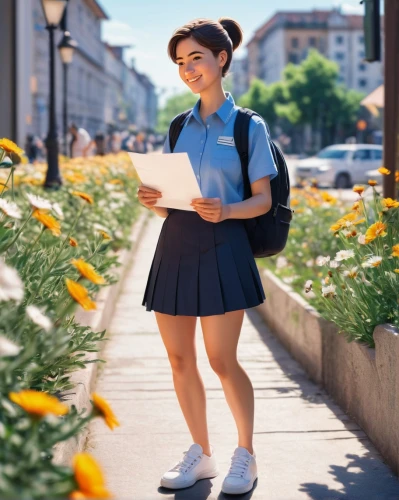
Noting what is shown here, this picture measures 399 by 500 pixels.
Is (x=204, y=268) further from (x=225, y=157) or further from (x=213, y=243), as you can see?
(x=225, y=157)

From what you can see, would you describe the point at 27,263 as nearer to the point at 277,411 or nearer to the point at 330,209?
the point at 277,411

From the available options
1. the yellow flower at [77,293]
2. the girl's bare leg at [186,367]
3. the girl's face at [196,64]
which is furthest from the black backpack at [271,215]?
the yellow flower at [77,293]

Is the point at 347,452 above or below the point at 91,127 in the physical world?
below

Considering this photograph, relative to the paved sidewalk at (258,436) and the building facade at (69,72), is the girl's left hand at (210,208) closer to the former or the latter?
the paved sidewalk at (258,436)

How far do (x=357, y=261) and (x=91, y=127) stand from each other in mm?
75762

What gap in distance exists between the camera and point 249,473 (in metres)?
3.66

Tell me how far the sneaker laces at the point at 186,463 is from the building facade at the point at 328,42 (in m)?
108

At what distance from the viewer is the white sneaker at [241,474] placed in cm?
358

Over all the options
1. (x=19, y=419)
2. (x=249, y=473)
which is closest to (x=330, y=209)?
(x=249, y=473)

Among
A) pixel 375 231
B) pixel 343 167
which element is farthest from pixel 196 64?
pixel 343 167

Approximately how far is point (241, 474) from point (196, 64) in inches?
63.3

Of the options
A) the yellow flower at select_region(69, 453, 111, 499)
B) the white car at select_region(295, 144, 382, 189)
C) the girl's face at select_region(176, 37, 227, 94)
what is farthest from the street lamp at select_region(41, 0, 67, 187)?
the white car at select_region(295, 144, 382, 189)

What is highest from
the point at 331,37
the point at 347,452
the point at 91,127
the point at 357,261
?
the point at 331,37

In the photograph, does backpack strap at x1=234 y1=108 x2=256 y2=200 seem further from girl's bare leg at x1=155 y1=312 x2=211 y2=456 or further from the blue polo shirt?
girl's bare leg at x1=155 y1=312 x2=211 y2=456
